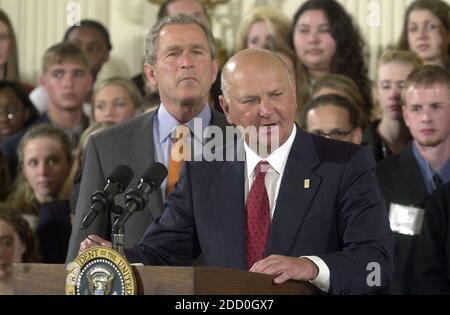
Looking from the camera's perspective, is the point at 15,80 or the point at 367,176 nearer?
the point at 367,176

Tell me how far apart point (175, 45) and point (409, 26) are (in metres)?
2.18

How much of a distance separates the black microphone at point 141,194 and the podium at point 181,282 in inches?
7.3

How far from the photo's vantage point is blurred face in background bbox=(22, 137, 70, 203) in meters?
5.72

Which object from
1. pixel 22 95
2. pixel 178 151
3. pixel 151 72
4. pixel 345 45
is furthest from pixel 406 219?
pixel 22 95

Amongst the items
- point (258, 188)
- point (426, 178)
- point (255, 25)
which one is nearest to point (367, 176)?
point (258, 188)

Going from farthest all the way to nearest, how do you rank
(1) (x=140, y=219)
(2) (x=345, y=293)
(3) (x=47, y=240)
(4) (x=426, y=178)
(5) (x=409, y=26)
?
(5) (x=409, y=26), (3) (x=47, y=240), (4) (x=426, y=178), (1) (x=140, y=219), (2) (x=345, y=293)

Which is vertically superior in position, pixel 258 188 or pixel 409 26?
pixel 409 26

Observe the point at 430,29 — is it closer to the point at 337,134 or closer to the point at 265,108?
the point at 337,134

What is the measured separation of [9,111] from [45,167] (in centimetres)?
79

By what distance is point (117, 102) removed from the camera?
6.04 metres

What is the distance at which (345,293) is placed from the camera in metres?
3.14

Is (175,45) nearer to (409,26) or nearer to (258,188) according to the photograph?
(258,188)
